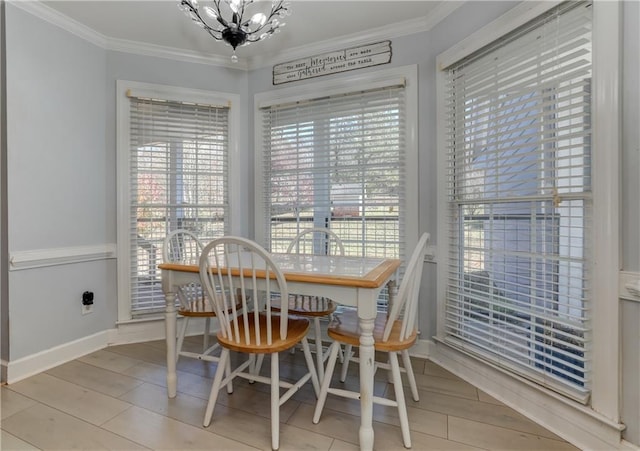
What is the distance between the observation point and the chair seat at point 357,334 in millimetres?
1476

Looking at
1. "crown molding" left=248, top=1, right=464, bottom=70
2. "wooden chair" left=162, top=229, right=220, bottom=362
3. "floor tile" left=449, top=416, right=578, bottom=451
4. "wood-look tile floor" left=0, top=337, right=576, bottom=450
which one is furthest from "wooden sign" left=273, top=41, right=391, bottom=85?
"floor tile" left=449, top=416, right=578, bottom=451

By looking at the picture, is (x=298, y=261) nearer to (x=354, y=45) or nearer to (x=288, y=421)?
(x=288, y=421)

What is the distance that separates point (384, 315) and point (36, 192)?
7.94 feet

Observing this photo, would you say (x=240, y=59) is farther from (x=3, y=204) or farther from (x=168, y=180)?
(x=3, y=204)

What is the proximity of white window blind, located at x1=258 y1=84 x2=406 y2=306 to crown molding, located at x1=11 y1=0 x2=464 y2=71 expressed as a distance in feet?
Answer: 1.36

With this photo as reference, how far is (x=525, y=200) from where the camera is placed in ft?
5.50

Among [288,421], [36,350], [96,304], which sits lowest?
[288,421]

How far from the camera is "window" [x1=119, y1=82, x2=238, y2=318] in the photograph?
2635 millimetres

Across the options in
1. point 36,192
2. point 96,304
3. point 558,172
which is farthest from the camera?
point 96,304

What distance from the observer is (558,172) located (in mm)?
1569

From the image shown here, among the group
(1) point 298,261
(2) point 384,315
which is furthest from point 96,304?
(2) point 384,315

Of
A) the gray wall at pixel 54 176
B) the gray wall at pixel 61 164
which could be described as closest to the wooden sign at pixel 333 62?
the gray wall at pixel 61 164

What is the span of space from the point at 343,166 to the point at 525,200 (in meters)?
1.32

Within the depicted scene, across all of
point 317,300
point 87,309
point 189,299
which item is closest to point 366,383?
point 317,300
